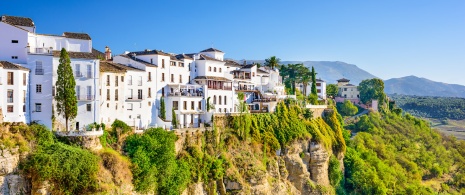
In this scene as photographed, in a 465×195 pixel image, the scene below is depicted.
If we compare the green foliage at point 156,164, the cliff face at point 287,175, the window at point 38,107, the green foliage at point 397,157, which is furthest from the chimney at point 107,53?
the green foliage at point 397,157

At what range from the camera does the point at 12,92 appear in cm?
4200

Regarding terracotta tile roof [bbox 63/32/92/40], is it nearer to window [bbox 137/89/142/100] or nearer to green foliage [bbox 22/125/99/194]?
window [bbox 137/89/142/100]

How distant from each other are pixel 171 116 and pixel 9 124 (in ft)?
66.3

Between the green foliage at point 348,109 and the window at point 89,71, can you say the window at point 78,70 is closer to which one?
the window at point 89,71

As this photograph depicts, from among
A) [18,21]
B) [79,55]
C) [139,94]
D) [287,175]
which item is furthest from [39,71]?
[287,175]

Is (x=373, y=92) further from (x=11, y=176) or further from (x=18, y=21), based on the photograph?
(x=11, y=176)

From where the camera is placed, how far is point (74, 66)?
46.3m

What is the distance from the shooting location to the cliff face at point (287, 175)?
5612 cm

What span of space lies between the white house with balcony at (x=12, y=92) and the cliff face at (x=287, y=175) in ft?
62.8

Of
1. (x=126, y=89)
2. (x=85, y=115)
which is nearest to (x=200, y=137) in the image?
(x=126, y=89)

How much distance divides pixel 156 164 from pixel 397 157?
5912cm

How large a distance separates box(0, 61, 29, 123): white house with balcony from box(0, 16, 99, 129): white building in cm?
131

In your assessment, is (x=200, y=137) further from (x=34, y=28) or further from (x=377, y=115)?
(x=377, y=115)

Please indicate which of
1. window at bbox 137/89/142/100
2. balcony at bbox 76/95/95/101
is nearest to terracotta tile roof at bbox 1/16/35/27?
balcony at bbox 76/95/95/101
